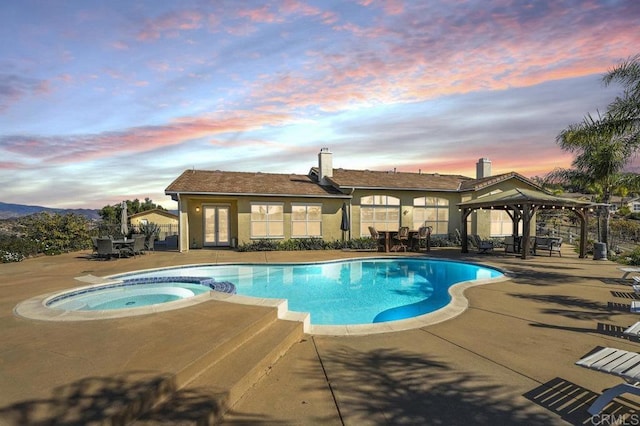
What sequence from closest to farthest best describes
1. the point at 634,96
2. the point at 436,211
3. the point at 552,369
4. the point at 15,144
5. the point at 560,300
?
the point at 552,369 < the point at 560,300 < the point at 634,96 < the point at 15,144 < the point at 436,211

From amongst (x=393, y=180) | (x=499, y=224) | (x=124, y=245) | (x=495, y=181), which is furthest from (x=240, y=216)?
(x=499, y=224)

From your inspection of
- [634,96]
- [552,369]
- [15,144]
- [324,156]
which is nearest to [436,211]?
[324,156]

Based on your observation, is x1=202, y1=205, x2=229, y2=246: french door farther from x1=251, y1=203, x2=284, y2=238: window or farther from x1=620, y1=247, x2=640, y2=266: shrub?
x1=620, y1=247, x2=640, y2=266: shrub

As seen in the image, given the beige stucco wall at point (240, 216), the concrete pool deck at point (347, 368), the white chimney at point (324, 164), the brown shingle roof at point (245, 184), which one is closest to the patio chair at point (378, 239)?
the beige stucco wall at point (240, 216)

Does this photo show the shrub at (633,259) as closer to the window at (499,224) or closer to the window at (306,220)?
the window at (499,224)

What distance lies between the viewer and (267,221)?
60.1 feet

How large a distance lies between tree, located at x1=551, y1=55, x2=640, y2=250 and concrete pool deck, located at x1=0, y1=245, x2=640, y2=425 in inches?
383

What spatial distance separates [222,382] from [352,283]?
8.04 m

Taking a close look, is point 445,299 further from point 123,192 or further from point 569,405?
point 123,192

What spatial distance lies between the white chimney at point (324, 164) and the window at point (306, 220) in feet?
8.10

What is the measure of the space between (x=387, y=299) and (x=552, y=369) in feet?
17.7

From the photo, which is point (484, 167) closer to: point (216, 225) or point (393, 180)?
point (393, 180)

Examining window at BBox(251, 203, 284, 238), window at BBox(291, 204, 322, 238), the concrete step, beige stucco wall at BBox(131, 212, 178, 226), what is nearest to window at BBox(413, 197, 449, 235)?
window at BBox(291, 204, 322, 238)

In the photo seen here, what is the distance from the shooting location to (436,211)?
21406 mm
